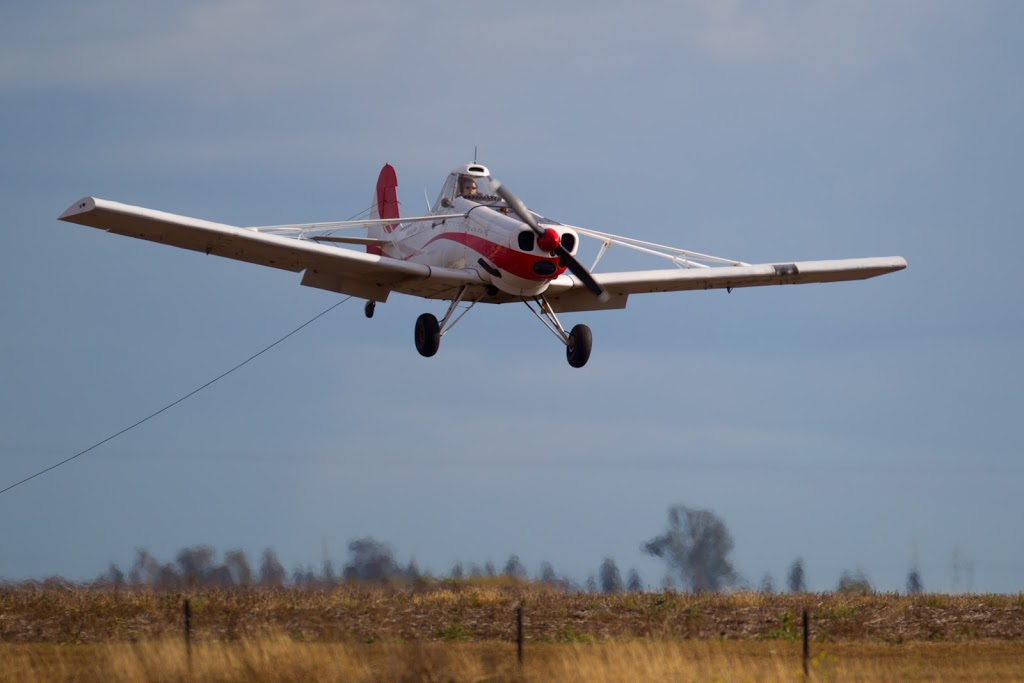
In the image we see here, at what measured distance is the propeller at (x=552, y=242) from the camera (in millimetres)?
24047

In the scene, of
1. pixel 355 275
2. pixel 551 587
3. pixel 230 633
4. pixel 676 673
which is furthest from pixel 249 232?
pixel 676 673

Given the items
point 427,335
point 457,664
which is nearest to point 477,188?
point 427,335

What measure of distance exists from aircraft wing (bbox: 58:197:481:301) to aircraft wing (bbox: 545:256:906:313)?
2571 millimetres

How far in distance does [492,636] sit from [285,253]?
315 inches

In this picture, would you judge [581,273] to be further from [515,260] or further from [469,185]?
[469,185]

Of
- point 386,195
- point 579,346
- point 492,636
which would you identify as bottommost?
point 492,636

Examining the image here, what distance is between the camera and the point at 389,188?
34.0 metres

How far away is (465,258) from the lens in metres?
25.3

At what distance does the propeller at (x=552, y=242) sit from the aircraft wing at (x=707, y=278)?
1107 millimetres

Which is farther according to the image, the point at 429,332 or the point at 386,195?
the point at 386,195

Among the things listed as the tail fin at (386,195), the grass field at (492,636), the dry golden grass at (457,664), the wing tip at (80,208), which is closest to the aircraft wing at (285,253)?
the wing tip at (80,208)

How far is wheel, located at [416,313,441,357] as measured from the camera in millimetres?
25250

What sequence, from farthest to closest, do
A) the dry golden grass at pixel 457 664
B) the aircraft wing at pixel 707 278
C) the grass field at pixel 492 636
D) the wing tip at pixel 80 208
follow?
the aircraft wing at pixel 707 278, the wing tip at pixel 80 208, the grass field at pixel 492 636, the dry golden grass at pixel 457 664

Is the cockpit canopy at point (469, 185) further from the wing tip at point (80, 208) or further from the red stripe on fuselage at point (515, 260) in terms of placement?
the wing tip at point (80, 208)
